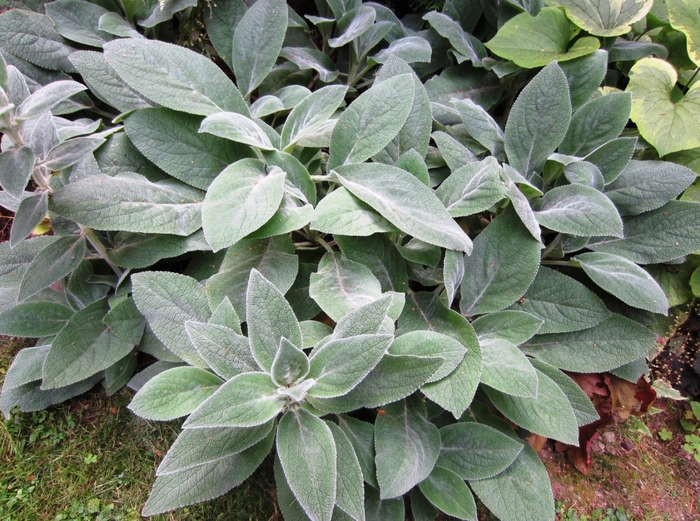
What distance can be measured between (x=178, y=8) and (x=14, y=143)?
0.78 meters

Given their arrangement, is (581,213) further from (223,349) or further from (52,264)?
(52,264)

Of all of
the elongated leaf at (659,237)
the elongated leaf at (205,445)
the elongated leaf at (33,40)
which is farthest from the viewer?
the elongated leaf at (33,40)

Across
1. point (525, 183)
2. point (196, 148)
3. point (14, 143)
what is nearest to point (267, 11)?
point (196, 148)

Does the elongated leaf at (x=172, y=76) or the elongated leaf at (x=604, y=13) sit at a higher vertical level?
the elongated leaf at (x=604, y=13)

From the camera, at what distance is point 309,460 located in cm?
104

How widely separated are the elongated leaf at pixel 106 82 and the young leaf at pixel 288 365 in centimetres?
97

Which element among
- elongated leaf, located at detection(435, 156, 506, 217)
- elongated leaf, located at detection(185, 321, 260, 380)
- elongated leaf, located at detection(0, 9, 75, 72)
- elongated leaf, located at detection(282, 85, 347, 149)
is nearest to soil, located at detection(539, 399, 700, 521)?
elongated leaf, located at detection(435, 156, 506, 217)

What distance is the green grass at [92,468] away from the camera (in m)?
1.38

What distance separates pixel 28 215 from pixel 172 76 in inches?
22.0

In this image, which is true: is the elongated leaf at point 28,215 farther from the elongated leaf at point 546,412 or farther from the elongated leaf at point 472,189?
the elongated leaf at point 546,412

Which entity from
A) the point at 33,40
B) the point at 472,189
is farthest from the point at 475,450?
the point at 33,40

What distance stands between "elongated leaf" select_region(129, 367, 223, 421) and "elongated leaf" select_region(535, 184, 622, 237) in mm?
1067

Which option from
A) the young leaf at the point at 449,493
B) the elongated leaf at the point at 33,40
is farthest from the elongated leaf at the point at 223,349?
the elongated leaf at the point at 33,40

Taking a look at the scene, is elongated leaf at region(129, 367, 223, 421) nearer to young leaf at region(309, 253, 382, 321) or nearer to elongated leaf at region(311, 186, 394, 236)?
young leaf at region(309, 253, 382, 321)
